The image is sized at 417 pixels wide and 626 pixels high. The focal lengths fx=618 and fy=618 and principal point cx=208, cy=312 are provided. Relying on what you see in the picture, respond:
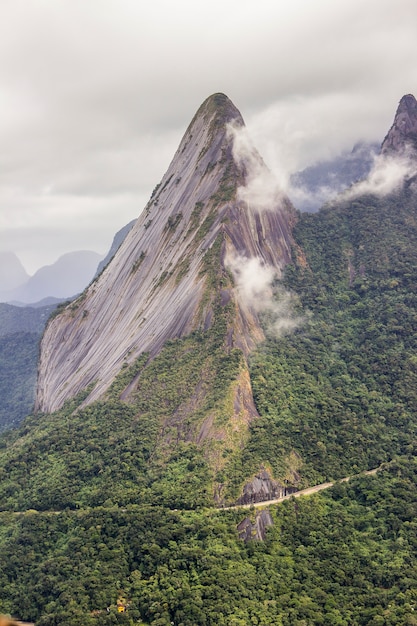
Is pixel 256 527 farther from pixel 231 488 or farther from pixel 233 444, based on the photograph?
pixel 233 444

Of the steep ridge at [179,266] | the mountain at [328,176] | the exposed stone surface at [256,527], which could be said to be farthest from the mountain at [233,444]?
the mountain at [328,176]

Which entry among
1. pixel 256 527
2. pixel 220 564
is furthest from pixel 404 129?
pixel 220 564

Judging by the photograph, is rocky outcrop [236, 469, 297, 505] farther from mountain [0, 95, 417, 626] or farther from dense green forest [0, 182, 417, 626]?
dense green forest [0, 182, 417, 626]

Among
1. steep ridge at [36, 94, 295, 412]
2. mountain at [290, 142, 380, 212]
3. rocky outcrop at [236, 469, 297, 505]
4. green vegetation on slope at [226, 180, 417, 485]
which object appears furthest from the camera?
mountain at [290, 142, 380, 212]

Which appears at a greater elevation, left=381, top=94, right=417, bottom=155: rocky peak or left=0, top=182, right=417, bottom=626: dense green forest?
left=381, top=94, right=417, bottom=155: rocky peak

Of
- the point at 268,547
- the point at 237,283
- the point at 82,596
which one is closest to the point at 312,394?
the point at 237,283

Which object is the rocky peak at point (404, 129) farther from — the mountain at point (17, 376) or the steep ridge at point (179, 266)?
the mountain at point (17, 376)

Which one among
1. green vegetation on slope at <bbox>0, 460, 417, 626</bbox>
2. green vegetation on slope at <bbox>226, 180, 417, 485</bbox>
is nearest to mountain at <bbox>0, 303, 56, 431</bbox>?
green vegetation on slope at <bbox>226, 180, 417, 485</bbox>
